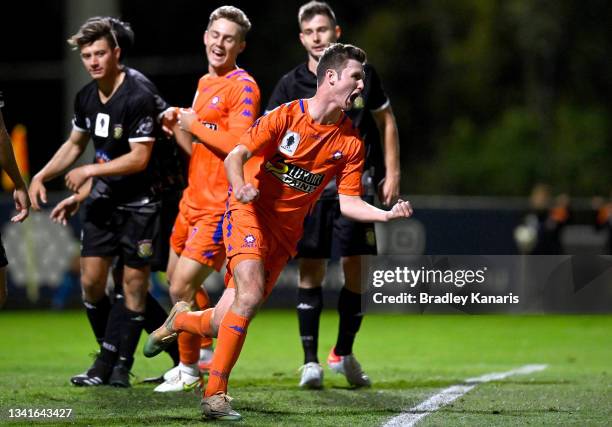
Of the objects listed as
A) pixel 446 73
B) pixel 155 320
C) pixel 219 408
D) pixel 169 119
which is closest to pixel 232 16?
pixel 169 119

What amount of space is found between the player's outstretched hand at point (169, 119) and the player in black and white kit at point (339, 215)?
2.80 ft

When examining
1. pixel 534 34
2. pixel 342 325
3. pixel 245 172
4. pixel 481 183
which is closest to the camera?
pixel 245 172

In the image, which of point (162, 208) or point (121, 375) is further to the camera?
point (162, 208)

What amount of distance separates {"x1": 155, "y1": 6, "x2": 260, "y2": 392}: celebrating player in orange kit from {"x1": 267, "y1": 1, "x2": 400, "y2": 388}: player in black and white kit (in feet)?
1.71

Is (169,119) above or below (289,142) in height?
above

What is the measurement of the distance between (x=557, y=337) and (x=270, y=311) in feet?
16.3

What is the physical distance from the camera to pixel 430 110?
110 ft

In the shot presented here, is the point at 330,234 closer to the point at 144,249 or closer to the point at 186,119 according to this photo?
the point at 144,249

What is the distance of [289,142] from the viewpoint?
21.5 feet

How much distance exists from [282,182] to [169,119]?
127cm

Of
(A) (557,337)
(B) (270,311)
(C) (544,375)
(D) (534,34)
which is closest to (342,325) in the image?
(C) (544,375)

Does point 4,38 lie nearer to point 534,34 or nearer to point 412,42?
point 412,42

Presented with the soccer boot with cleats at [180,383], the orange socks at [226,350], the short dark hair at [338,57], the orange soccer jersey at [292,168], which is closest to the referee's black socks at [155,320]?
the soccer boot with cleats at [180,383]

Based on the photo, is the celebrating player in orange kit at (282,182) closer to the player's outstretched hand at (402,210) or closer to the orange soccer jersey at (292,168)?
the orange soccer jersey at (292,168)
